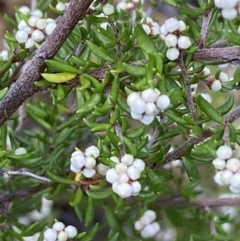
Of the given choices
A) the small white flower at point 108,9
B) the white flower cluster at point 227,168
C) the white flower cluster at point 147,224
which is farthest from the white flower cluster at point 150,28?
the white flower cluster at point 147,224

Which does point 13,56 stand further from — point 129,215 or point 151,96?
point 129,215

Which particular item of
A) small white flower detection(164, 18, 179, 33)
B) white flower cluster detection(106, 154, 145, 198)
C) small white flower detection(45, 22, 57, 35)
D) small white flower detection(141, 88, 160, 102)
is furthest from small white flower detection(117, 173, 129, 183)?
small white flower detection(45, 22, 57, 35)

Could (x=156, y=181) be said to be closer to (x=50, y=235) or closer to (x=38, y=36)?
(x=50, y=235)

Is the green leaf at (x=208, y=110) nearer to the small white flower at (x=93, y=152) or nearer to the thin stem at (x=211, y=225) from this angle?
the small white flower at (x=93, y=152)

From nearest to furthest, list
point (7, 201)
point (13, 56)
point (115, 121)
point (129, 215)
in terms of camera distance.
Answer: point (115, 121) < point (13, 56) < point (7, 201) < point (129, 215)

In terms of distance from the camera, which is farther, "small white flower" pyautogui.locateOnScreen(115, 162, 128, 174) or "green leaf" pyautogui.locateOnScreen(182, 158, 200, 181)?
"green leaf" pyautogui.locateOnScreen(182, 158, 200, 181)

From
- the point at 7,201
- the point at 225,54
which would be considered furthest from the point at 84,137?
the point at 225,54

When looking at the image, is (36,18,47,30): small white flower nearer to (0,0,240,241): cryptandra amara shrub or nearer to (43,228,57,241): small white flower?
(0,0,240,241): cryptandra amara shrub
